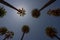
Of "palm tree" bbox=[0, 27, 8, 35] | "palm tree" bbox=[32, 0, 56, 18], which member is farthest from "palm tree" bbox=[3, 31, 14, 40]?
"palm tree" bbox=[32, 0, 56, 18]

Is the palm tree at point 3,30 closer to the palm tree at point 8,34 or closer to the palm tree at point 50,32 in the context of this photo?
the palm tree at point 8,34

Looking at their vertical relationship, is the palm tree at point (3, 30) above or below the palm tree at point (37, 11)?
below

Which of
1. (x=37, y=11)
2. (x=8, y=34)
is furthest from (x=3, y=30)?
(x=37, y=11)

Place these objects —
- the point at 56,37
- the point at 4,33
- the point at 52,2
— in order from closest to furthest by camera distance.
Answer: the point at 52,2 → the point at 56,37 → the point at 4,33

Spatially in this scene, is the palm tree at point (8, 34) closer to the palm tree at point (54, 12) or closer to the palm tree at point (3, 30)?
the palm tree at point (3, 30)

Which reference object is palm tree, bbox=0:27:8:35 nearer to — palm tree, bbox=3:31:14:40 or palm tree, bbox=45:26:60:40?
palm tree, bbox=3:31:14:40

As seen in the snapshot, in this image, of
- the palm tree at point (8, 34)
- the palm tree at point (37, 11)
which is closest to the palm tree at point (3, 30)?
the palm tree at point (8, 34)

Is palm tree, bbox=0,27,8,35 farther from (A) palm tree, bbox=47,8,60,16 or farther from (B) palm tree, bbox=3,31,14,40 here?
(A) palm tree, bbox=47,8,60,16

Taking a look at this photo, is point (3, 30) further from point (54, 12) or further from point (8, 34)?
point (54, 12)

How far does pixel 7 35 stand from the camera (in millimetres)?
19672

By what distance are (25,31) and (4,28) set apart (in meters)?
2.80

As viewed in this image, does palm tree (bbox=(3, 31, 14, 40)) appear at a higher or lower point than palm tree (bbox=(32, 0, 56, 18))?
lower

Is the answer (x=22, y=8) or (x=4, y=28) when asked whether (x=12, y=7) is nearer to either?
(x=22, y=8)

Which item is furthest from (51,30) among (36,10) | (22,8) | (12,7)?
(12,7)
